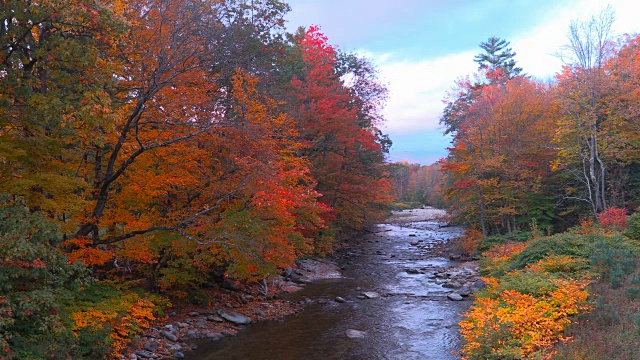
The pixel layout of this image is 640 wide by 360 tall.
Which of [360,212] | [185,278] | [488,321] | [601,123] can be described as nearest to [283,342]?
[185,278]

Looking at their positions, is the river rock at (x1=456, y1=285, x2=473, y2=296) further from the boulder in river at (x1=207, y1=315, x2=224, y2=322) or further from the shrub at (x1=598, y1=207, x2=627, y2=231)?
the boulder in river at (x1=207, y1=315, x2=224, y2=322)

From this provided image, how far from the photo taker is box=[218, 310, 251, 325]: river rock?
1617cm

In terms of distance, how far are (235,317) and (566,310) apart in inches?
442

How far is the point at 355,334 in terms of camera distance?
1476 centimetres

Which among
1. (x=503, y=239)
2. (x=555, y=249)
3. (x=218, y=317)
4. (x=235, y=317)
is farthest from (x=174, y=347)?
(x=503, y=239)

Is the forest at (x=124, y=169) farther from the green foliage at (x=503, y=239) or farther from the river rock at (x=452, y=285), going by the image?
the green foliage at (x=503, y=239)

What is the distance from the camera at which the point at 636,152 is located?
947 inches

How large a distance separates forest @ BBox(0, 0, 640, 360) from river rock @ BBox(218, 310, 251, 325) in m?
1.19

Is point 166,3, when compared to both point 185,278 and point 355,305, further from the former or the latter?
point 355,305

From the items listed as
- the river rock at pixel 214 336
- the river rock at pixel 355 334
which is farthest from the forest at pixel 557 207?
the river rock at pixel 214 336

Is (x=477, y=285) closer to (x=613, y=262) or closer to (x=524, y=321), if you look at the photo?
(x=613, y=262)

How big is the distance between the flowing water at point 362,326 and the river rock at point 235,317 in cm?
44

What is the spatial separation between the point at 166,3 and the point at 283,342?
11182 millimetres

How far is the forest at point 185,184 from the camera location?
362 inches
